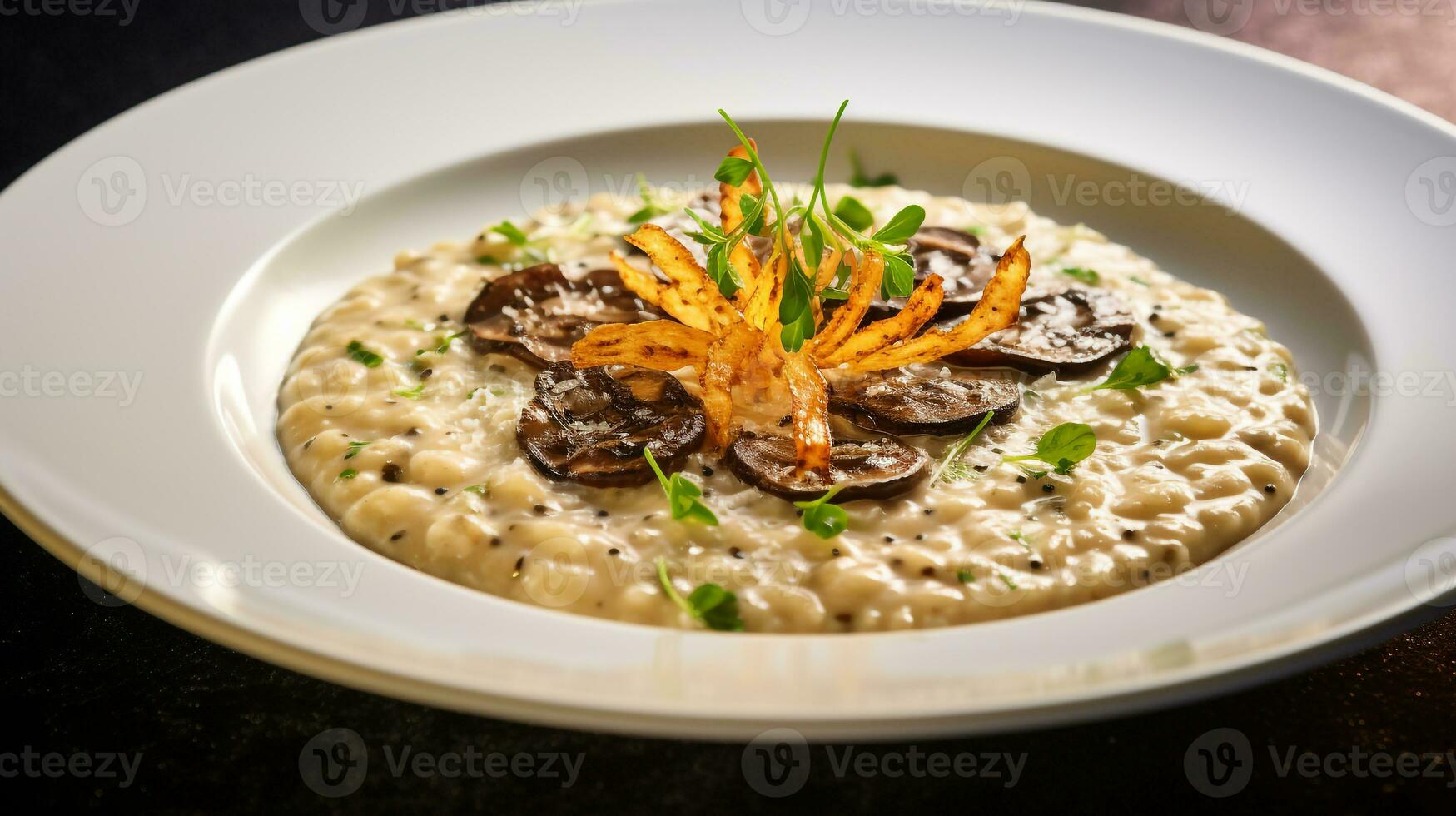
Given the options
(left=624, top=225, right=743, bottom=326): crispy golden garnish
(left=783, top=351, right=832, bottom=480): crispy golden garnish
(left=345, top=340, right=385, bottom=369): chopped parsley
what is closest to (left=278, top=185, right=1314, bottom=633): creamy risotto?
(left=345, top=340, right=385, bottom=369): chopped parsley

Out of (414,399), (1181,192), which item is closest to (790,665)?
(414,399)

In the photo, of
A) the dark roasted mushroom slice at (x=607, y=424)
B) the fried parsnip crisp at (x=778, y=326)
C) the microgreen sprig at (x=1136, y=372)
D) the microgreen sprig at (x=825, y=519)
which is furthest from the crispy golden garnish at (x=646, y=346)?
the microgreen sprig at (x=1136, y=372)

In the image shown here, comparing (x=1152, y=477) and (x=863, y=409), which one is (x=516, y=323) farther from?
(x=1152, y=477)

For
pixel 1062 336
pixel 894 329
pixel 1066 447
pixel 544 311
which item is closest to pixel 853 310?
pixel 894 329

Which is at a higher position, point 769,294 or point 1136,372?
point 769,294

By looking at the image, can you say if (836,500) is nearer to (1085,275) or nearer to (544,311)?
(544,311)

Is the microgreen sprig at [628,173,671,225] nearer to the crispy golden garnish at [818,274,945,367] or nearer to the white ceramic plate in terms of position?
the white ceramic plate
